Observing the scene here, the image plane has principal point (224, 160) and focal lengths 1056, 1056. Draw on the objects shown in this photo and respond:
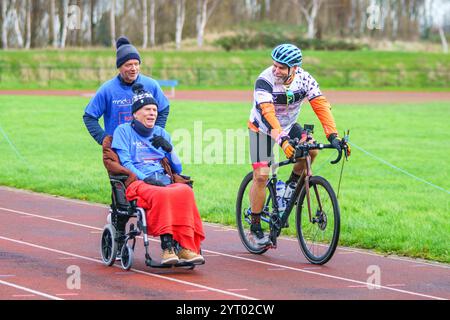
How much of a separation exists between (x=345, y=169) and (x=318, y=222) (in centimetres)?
943

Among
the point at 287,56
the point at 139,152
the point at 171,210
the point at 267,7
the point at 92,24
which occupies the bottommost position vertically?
the point at 171,210

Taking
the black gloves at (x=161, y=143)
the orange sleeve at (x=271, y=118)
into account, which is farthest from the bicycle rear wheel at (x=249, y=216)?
the black gloves at (x=161, y=143)

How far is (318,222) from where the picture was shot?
907cm

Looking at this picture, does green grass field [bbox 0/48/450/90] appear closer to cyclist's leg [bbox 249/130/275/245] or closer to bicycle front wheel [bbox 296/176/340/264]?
cyclist's leg [bbox 249/130/275/245]

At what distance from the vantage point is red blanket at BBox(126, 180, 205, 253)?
8.51m

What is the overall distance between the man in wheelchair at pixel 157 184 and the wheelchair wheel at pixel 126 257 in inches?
11.1

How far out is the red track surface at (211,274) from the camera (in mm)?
7844

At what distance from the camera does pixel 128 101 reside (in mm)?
9391

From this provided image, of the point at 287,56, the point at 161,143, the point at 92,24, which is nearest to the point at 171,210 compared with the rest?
the point at 161,143

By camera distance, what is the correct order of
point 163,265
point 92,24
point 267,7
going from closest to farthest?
point 163,265, point 92,24, point 267,7

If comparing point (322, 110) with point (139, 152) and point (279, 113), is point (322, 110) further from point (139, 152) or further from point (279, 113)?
point (139, 152)

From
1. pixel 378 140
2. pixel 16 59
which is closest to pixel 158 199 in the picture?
pixel 378 140

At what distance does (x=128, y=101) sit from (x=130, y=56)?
0.41m
